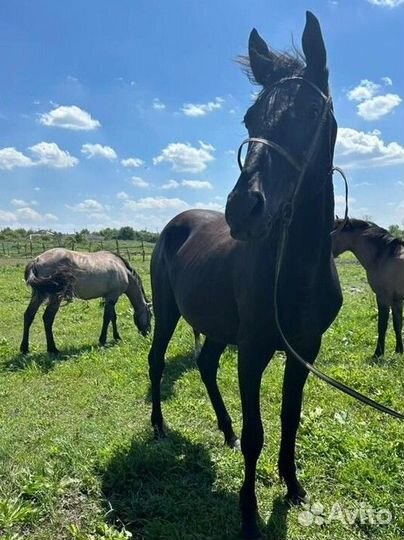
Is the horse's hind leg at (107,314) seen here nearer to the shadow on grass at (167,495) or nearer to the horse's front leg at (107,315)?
the horse's front leg at (107,315)

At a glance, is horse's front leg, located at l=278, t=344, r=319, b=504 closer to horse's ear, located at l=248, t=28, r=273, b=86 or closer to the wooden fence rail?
horse's ear, located at l=248, t=28, r=273, b=86

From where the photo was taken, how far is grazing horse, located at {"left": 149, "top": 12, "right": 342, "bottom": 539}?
7.79ft

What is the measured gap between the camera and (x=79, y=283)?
397 inches

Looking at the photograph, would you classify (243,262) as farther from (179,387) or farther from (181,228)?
(179,387)

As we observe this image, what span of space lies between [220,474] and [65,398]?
290 cm

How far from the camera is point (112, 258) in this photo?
11.1 metres

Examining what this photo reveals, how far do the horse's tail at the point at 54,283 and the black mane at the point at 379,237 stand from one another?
5.24m

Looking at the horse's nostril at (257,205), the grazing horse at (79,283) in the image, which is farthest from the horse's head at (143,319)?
the horse's nostril at (257,205)

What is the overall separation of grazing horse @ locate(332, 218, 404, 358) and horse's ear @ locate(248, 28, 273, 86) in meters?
4.75

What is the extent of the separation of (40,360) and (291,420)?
5.51 metres

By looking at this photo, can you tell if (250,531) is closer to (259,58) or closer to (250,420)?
(250,420)

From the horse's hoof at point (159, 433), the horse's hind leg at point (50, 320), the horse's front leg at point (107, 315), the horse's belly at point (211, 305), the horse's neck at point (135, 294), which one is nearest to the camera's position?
the horse's belly at point (211, 305)

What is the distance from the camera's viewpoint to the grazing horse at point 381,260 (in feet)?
25.2

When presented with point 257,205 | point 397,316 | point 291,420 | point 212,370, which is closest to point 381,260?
point 397,316
